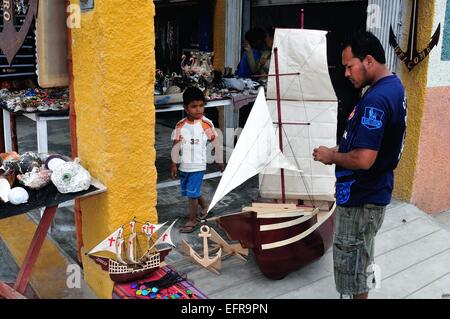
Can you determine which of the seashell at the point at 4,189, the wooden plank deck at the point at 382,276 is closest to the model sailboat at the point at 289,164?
the wooden plank deck at the point at 382,276

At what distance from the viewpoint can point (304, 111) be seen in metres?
4.75

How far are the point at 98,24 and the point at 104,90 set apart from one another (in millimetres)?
435

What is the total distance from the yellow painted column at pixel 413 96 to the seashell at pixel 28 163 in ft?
14.4

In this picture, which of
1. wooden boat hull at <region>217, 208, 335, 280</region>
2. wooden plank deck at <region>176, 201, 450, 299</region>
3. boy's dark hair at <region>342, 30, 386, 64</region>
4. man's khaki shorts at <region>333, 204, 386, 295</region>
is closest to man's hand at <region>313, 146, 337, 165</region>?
man's khaki shorts at <region>333, 204, 386, 295</region>

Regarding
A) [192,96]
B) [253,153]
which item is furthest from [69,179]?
[192,96]

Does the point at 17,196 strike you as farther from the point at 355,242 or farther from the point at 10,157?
the point at 355,242

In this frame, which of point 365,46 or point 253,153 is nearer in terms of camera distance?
point 365,46

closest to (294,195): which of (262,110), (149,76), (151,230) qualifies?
(262,110)

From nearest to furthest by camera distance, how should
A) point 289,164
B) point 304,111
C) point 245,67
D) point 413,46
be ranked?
point 289,164 → point 304,111 → point 413,46 → point 245,67

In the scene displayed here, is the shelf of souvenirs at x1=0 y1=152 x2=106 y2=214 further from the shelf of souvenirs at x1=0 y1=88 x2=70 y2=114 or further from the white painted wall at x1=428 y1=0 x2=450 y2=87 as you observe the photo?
the white painted wall at x1=428 y1=0 x2=450 y2=87

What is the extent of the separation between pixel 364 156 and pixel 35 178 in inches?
87.6

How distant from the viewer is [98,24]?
3137 mm

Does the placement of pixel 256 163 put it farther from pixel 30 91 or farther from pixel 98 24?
pixel 30 91

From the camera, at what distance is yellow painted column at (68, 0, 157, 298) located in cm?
316
